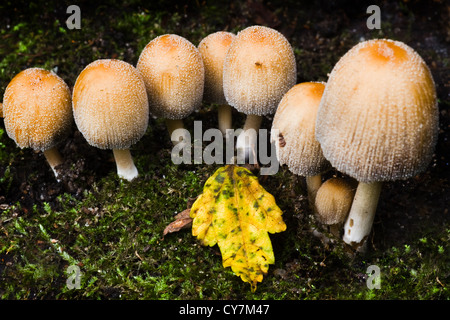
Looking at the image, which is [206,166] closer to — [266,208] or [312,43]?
[266,208]

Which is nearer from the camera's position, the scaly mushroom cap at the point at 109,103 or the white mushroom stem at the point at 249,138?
the scaly mushroom cap at the point at 109,103

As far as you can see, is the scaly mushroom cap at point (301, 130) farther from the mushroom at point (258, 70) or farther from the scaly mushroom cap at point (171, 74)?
the scaly mushroom cap at point (171, 74)

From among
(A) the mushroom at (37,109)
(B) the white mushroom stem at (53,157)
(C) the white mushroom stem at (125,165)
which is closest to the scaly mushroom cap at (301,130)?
(C) the white mushroom stem at (125,165)

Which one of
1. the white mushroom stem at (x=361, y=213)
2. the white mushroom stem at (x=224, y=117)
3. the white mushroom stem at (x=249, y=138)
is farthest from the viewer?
the white mushroom stem at (x=224, y=117)

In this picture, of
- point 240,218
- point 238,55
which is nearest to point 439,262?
point 240,218

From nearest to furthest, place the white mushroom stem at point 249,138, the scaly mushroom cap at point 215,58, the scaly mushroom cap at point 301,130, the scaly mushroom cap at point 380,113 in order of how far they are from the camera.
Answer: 1. the scaly mushroom cap at point 380,113
2. the scaly mushroom cap at point 301,130
3. the scaly mushroom cap at point 215,58
4. the white mushroom stem at point 249,138

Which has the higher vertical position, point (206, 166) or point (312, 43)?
point (312, 43)

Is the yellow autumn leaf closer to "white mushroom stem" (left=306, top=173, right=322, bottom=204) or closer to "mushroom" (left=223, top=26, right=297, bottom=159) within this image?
"white mushroom stem" (left=306, top=173, right=322, bottom=204)
